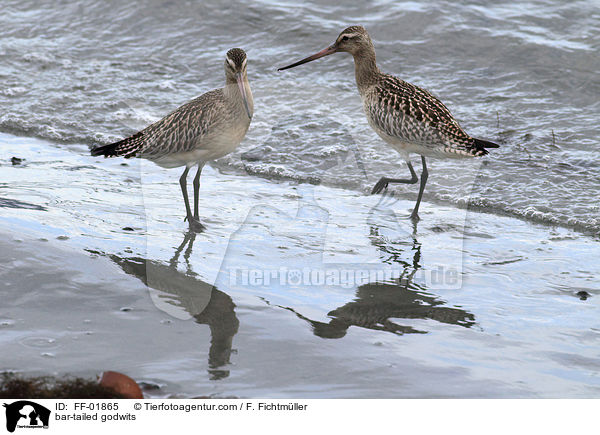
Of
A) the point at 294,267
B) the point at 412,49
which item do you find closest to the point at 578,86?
the point at 412,49

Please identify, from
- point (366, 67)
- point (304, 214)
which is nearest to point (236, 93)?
point (304, 214)

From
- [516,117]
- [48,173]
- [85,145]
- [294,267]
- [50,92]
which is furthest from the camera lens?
[50,92]

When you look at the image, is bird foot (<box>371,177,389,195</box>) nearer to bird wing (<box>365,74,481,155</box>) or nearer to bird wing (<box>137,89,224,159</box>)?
bird wing (<box>365,74,481,155</box>)

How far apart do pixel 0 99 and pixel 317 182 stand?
4204 mm

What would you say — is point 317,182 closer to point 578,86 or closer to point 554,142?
point 554,142

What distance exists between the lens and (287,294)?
4.53 meters

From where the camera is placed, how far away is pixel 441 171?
287 inches

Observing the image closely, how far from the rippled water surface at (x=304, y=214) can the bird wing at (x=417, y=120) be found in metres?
0.58

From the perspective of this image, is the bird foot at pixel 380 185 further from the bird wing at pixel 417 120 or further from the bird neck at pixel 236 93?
the bird neck at pixel 236 93

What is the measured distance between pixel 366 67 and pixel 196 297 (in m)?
3.28

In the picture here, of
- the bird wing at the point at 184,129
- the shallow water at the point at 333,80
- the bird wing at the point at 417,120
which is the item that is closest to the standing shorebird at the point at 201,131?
the bird wing at the point at 184,129
